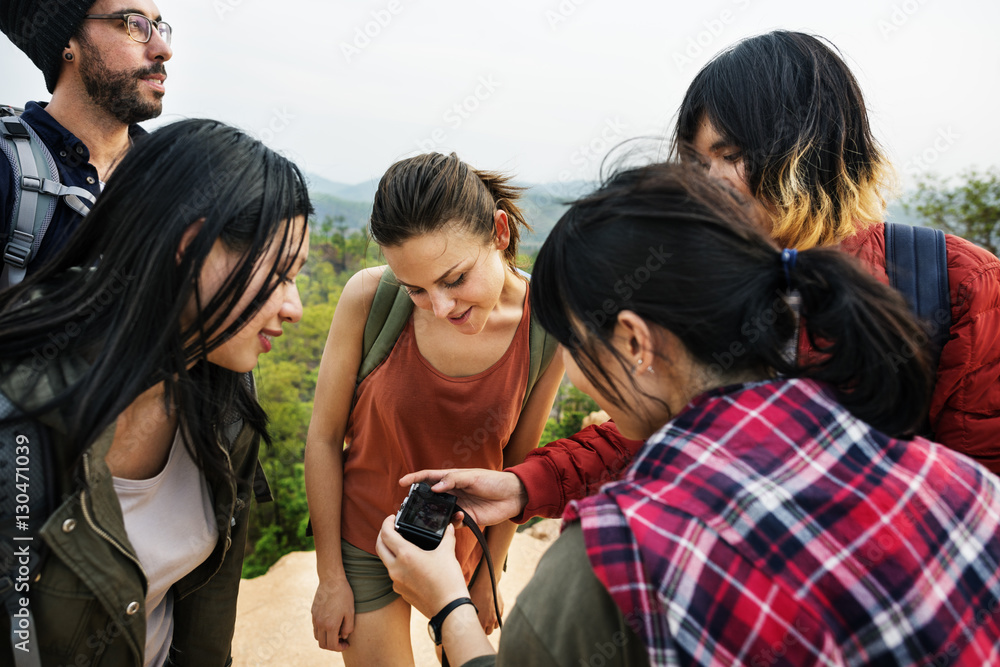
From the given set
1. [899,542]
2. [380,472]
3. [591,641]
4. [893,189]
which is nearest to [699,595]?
[591,641]

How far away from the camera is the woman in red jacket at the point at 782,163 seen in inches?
72.1

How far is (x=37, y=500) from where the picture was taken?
1.28m

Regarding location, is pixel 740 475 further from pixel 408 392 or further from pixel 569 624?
pixel 408 392

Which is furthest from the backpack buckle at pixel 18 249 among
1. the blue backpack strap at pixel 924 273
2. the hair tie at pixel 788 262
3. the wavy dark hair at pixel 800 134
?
the blue backpack strap at pixel 924 273

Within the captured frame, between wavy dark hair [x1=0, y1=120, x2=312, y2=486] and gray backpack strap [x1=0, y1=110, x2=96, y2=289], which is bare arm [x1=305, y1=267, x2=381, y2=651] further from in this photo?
gray backpack strap [x1=0, y1=110, x2=96, y2=289]

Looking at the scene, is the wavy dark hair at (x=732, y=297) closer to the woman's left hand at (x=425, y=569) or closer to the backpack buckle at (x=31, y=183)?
the woman's left hand at (x=425, y=569)

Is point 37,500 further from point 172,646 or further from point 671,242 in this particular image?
point 671,242

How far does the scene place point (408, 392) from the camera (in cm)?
216

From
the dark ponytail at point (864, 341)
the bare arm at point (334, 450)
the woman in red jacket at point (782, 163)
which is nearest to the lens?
the dark ponytail at point (864, 341)

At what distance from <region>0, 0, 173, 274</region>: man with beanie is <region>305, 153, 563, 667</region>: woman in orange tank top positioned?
1.43 meters

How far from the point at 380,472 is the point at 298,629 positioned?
1.89 meters

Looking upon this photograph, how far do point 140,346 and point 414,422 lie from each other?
1.00 metres

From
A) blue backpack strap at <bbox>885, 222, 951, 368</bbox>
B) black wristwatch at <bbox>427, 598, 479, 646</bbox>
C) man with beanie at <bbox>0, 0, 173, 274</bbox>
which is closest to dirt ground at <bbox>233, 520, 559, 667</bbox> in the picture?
black wristwatch at <bbox>427, 598, 479, 646</bbox>

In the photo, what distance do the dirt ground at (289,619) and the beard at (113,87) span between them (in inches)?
108
